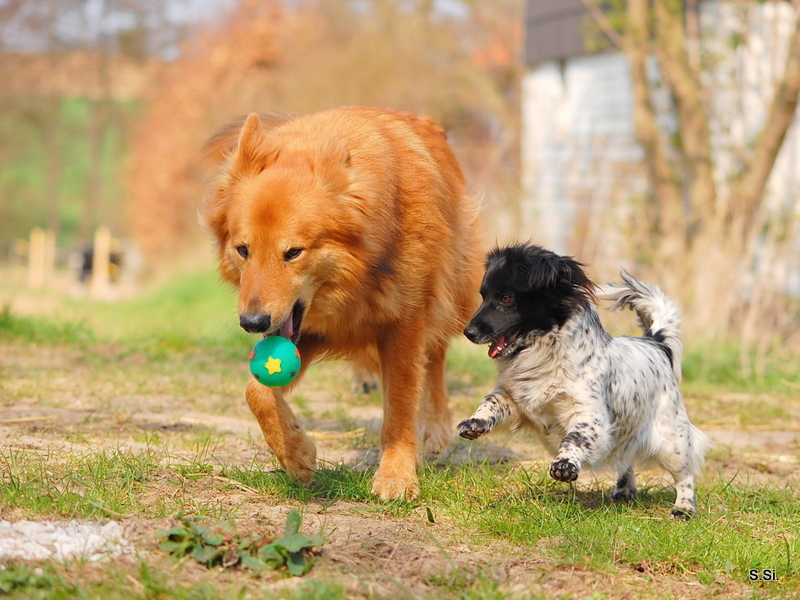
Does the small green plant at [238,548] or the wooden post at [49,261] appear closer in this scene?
the small green plant at [238,548]

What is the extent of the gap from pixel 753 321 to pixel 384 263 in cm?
568

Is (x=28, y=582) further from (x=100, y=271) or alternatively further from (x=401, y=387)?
(x=100, y=271)

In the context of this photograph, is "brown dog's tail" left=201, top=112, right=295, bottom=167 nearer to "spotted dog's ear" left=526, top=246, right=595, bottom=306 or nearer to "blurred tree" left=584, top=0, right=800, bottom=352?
"spotted dog's ear" left=526, top=246, right=595, bottom=306

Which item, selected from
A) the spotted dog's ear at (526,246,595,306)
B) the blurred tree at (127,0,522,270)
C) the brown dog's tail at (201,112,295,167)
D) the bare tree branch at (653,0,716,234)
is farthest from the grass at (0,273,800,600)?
the blurred tree at (127,0,522,270)

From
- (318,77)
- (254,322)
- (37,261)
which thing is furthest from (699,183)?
(37,261)

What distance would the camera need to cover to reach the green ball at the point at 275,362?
3842 millimetres

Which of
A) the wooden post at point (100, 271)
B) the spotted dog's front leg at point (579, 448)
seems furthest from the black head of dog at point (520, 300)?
the wooden post at point (100, 271)

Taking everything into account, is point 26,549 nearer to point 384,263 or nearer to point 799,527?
point 384,263

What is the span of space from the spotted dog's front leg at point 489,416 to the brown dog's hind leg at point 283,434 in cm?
78

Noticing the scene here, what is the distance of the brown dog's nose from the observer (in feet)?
11.8

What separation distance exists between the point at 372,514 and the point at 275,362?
77cm

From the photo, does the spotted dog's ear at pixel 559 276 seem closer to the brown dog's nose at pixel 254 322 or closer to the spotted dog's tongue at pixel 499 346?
the spotted dog's tongue at pixel 499 346

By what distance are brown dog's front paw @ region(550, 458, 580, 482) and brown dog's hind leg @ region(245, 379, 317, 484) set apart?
1.15 meters

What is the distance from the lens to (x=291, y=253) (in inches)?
150
